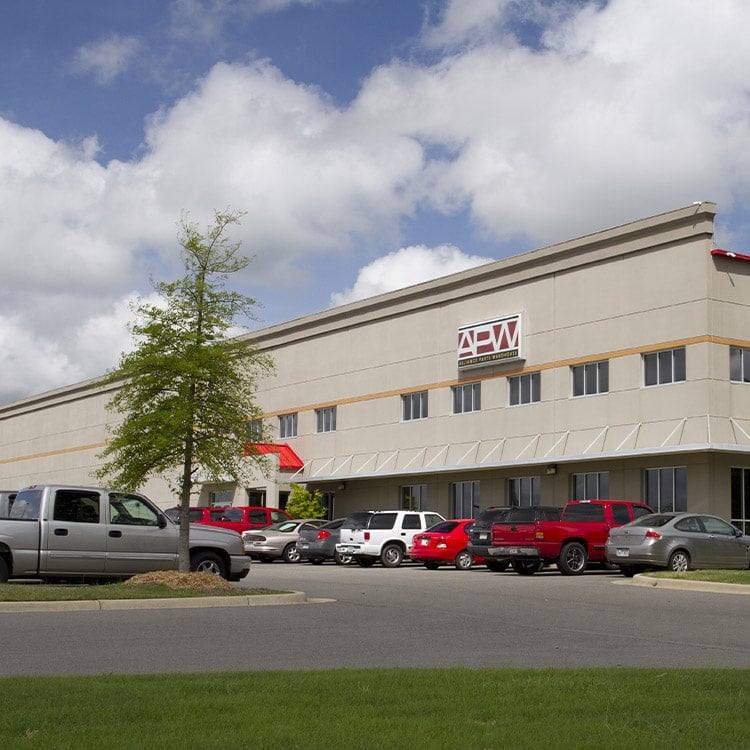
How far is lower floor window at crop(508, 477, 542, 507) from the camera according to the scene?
40938 millimetres

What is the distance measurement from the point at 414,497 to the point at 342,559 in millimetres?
11869

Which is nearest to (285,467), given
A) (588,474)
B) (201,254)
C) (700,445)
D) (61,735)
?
(588,474)

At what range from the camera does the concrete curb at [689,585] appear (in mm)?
21859

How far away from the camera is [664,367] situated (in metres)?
36.6

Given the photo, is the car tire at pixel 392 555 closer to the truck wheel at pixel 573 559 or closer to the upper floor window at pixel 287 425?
the truck wheel at pixel 573 559

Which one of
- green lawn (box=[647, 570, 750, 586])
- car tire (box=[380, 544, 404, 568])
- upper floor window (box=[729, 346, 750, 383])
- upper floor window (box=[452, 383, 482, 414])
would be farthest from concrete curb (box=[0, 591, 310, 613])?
upper floor window (box=[452, 383, 482, 414])

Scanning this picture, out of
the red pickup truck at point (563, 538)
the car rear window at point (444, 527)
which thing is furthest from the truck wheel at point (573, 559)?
the car rear window at point (444, 527)

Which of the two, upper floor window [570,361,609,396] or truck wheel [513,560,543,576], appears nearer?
truck wheel [513,560,543,576]

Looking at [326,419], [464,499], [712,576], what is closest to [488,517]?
[712,576]

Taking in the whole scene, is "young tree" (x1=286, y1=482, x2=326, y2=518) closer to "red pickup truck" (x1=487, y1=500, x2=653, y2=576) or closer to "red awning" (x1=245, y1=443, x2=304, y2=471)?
"red awning" (x1=245, y1=443, x2=304, y2=471)

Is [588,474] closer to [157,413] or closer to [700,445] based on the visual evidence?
[700,445]

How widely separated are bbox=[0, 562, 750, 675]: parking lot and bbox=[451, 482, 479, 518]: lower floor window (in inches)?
884

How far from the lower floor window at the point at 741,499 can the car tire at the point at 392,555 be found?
10.2m

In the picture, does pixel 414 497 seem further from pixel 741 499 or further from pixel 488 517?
pixel 488 517
